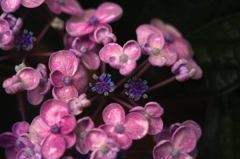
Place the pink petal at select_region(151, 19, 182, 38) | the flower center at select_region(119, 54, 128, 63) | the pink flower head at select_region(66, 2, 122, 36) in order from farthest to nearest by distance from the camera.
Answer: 1. the pink petal at select_region(151, 19, 182, 38)
2. the pink flower head at select_region(66, 2, 122, 36)
3. the flower center at select_region(119, 54, 128, 63)

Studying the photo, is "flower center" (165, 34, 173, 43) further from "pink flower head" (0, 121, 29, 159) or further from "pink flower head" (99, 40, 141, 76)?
"pink flower head" (0, 121, 29, 159)

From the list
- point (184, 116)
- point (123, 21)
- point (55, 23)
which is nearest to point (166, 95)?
point (184, 116)

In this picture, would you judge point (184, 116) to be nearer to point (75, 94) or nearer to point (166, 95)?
point (166, 95)

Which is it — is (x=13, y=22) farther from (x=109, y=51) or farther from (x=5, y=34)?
(x=109, y=51)

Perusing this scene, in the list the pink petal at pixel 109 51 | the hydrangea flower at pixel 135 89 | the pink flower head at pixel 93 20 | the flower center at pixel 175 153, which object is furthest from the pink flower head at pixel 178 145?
the pink flower head at pixel 93 20

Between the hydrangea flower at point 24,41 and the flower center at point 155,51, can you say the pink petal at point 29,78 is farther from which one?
the flower center at point 155,51

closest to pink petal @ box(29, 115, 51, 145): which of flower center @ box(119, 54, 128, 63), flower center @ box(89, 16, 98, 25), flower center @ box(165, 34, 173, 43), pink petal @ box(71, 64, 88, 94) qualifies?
pink petal @ box(71, 64, 88, 94)
